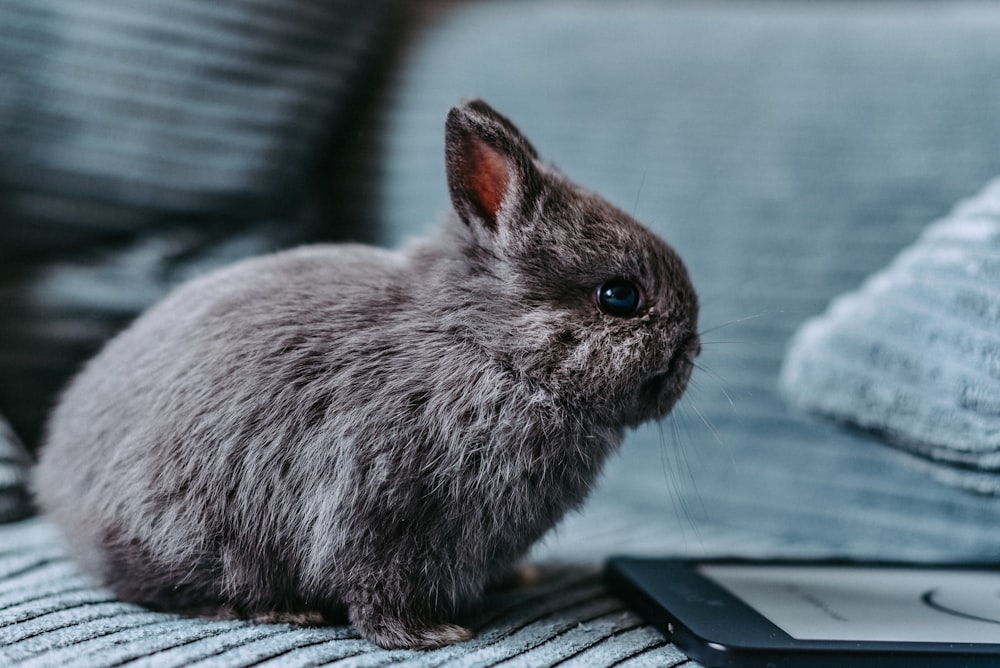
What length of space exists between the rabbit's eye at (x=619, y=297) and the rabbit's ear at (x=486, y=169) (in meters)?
0.09

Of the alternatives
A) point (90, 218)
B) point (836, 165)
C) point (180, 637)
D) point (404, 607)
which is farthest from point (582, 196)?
point (90, 218)

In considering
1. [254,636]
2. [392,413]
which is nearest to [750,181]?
A: [392,413]

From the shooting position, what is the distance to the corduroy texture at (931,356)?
2.77ft

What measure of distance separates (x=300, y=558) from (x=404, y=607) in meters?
0.09

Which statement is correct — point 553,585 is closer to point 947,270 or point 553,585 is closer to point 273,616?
point 273,616

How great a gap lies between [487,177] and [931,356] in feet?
1.50

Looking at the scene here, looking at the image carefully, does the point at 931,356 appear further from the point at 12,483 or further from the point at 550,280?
the point at 12,483

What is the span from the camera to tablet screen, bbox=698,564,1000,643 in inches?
27.8

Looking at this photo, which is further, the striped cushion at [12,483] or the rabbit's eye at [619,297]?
the striped cushion at [12,483]

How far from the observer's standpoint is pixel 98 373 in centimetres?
82

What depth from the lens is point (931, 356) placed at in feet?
2.93

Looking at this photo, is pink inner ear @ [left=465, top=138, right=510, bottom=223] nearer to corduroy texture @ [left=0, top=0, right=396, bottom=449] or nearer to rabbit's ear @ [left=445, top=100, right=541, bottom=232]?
rabbit's ear @ [left=445, top=100, right=541, bottom=232]

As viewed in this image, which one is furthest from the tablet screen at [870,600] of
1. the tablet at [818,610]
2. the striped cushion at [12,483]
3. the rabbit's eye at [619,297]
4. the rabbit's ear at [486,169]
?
the striped cushion at [12,483]

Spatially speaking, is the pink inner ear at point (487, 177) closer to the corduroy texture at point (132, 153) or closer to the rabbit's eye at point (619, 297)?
the rabbit's eye at point (619, 297)
